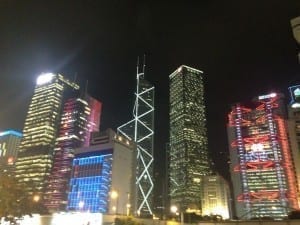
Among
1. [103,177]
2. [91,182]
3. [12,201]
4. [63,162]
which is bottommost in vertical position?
[12,201]

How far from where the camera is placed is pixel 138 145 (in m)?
175

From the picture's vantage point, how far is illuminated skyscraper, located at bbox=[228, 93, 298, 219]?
125 metres

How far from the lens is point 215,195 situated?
15912 cm

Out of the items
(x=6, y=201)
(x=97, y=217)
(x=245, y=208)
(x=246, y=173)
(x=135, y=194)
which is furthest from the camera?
(x=135, y=194)

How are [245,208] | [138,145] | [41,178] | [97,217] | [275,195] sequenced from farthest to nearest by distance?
[41,178]
[138,145]
[245,208]
[275,195]
[97,217]

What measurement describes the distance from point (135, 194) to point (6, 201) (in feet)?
434

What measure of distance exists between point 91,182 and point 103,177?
7176mm

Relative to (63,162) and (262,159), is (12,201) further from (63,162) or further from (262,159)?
(63,162)

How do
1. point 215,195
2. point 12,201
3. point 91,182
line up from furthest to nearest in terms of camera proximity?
1. point 215,195
2. point 91,182
3. point 12,201

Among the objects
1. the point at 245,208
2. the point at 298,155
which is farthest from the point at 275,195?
the point at 298,155

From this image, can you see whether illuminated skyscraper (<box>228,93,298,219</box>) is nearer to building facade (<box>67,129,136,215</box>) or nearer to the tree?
building facade (<box>67,129,136,215</box>)

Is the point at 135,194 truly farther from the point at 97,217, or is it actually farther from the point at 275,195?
the point at 97,217

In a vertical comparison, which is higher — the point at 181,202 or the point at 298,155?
the point at 298,155

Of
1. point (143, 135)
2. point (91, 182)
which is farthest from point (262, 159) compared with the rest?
point (91, 182)
